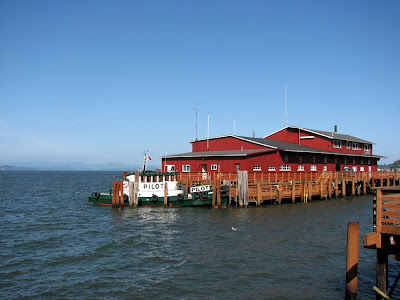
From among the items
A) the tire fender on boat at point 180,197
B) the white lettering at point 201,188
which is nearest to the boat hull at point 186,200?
the tire fender on boat at point 180,197

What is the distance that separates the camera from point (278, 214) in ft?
97.2

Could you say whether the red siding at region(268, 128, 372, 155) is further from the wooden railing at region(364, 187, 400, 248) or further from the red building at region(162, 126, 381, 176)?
the wooden railing at region(364, 187, 400, 248)

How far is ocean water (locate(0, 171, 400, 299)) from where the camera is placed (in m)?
13.6

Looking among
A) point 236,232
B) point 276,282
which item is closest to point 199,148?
point 236,232

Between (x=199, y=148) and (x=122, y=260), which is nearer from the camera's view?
(x=122, y=260)

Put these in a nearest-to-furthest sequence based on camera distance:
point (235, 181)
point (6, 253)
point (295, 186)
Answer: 1. point (6, 253)
2. point (235, 181)
3. point (295, 186)

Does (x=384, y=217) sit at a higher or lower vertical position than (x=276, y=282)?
Answer: higher

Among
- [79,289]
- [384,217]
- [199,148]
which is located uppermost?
[199,148]

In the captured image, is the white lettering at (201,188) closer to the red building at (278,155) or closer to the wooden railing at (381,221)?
the red building at (278,155)

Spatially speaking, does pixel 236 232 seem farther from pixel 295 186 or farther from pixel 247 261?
pixel 295 186

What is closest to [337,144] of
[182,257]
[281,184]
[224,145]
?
[224,145]

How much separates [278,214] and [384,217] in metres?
18.5

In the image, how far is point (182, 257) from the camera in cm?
1755

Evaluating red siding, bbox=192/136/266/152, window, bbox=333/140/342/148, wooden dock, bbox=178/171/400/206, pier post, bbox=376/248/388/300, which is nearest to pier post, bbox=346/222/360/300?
pier post, bbox=376/248/388/300
